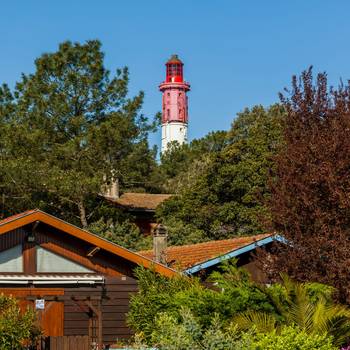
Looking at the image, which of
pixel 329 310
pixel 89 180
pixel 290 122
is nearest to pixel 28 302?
pixel 290 122

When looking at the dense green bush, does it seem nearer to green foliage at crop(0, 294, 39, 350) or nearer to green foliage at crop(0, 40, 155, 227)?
green foliage at crop(0, 294, 39, 350)

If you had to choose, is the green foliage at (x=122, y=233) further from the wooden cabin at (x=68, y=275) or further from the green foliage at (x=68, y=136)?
the wooden cabin at (x=68, y=275)

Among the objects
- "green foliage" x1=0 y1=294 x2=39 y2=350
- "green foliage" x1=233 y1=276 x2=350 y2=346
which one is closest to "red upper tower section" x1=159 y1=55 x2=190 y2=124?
"green foliage" x1=0 y1=294 x2=39 y2=350

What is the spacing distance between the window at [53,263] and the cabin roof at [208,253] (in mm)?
2643

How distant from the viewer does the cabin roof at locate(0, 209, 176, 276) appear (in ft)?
69.9

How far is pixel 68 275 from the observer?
22.3m

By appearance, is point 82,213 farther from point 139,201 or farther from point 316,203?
point 316,203

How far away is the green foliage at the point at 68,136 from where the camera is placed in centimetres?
4206

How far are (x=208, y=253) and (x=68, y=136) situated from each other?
2158cm

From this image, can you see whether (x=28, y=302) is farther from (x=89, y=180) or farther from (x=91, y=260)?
(x=89, y=180)

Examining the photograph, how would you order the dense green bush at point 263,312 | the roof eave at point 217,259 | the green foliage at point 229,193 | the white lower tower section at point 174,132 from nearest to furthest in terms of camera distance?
the dense green bush at point 263,312 < the roof eave at point 217,259 < the green foliage at point 229,193 < the white lower tower section at point 174,132

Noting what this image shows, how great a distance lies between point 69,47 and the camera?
45.8 m

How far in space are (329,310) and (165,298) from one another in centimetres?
359

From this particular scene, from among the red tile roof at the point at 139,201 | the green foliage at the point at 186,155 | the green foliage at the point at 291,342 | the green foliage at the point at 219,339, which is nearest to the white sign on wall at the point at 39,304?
the green foliage at the point at 219,339
